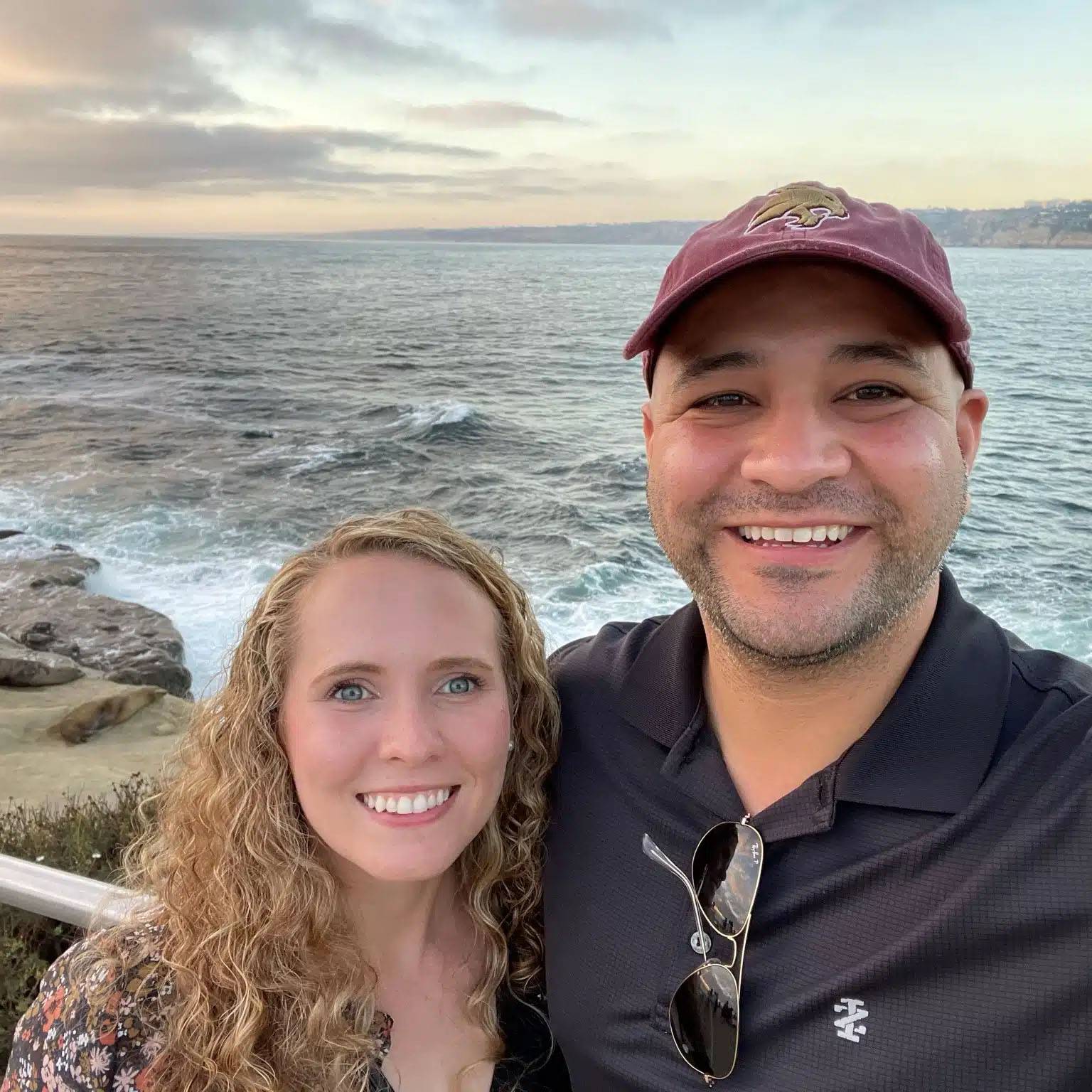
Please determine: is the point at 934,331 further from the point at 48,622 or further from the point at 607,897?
the point at 48,622

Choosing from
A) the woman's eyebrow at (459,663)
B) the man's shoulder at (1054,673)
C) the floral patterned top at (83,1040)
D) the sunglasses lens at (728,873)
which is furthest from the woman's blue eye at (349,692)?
the man's shoulder at (1054,673)

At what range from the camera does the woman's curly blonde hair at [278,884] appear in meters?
1.93

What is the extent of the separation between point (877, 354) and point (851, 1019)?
1250 mm

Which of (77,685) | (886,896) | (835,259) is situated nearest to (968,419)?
(835,259)

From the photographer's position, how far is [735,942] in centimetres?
179

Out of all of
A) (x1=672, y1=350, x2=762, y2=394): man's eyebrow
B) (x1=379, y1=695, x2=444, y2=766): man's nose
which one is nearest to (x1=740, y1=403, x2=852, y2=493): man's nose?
(x1=672, y1=350, x2=762, y2=394): man's eyebrow

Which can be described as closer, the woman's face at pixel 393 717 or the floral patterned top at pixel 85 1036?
the floral patterned top at pixel 85 1036

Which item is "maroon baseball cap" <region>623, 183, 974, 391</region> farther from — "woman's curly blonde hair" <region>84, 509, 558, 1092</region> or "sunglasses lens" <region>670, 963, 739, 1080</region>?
"sunglasses lens" <region>670, 963, 739, 1080</region>

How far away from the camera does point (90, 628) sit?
1123 centimetres

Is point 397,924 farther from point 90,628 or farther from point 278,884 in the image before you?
point 90,628

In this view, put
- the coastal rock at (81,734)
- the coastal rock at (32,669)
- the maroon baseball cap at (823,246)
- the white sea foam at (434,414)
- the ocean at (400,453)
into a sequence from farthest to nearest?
1. the white sea foam at (434,414)
2. the ocean at (400,453)
3. the coastal rock at (32,669)
4. the coastal rock at (81,734)
5. the maroon baseball cap at (823,246)

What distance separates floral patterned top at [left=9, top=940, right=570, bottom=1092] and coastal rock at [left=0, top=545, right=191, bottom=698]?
28.8 feet

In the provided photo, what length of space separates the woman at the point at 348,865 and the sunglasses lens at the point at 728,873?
1.63ft

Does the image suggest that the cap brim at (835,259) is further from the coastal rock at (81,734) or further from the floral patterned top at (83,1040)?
the coastal rock at (81,734)
